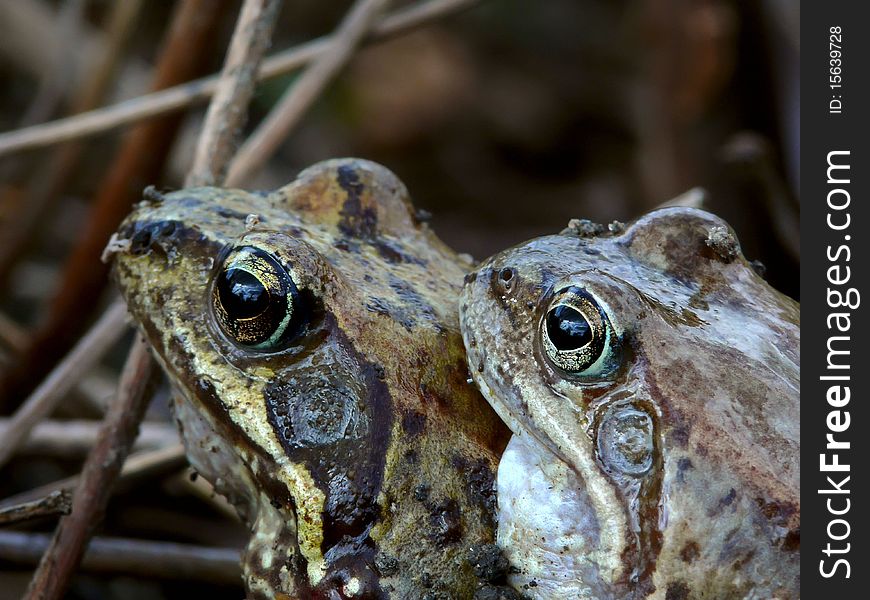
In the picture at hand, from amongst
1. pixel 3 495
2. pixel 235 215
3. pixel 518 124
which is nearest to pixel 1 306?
pixel 3 495

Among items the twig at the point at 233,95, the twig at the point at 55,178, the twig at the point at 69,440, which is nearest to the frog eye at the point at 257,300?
the twig at the point at 233,95

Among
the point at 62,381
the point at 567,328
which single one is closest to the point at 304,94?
the point at 62,381

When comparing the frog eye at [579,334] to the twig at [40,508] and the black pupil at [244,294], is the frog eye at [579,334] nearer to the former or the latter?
the black pupil at [244,294]

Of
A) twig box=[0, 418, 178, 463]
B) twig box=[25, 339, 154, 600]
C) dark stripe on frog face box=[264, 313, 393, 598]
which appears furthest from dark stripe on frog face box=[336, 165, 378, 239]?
twig box=[0, 418, 178, 463]

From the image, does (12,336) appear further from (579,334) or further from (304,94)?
(579,334)

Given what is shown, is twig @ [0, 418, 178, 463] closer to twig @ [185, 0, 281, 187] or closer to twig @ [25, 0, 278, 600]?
twig @ [25, 0, 278, 600]
